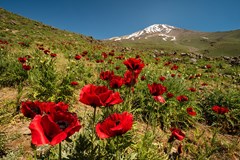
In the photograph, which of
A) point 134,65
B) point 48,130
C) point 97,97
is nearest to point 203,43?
point 134,65

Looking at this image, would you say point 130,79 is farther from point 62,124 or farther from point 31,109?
point 62,124

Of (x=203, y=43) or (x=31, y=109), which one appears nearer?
(x=31, y=109)

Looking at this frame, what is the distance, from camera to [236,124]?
4.71m

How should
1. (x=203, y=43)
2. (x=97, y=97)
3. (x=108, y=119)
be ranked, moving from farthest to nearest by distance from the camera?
(x=203, y=43)
(x=97, y=97)
(x=108, y=119)

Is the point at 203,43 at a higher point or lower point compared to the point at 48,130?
higher

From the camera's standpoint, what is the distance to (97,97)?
1499 millimetres

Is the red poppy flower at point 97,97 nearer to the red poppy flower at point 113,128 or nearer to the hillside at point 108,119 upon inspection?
the hillside at point 108,119

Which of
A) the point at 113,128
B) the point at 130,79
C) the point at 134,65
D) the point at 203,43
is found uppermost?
the point at 203,43

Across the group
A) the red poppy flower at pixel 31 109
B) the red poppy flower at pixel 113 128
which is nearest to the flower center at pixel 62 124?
the red poppy flower at pixel 113 128

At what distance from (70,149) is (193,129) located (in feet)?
10.1

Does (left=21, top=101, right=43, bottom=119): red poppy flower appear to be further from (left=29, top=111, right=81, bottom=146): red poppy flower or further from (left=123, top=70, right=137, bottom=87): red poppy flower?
(left=123, top=70, right=137, bottom=87): red poppy flower

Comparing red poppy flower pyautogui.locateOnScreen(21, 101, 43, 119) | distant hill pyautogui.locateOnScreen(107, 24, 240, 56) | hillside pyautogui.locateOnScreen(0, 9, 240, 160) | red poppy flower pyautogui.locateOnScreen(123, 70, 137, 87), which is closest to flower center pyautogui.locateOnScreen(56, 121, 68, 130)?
hillside pyautogui.locateOnScreen(0, 9, 240, 160)

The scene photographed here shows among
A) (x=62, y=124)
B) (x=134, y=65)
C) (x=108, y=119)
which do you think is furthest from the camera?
(x=134, y=65)

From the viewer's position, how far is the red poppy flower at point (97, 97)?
1516mm
